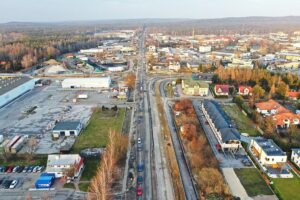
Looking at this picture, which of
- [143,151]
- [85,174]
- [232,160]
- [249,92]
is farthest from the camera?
[249,92]

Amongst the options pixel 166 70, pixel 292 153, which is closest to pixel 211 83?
pixel 166 70

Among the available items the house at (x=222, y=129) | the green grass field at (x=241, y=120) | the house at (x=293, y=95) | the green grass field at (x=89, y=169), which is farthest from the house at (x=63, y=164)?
the house at (x=293, y=95)

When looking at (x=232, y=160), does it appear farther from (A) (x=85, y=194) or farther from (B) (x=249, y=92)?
(B) (x=249, y=92)

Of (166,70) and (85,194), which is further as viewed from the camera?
(166,70)

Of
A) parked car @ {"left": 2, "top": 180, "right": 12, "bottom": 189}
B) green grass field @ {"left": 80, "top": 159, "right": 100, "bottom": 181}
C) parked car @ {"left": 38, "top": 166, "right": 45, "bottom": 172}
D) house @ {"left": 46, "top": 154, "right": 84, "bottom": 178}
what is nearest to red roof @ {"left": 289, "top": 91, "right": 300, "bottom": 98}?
green grass field @ {"left": 80, "top": 159, "right": 100, "bottom": 181}

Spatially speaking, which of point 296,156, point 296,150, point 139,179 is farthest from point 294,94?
point 139,179

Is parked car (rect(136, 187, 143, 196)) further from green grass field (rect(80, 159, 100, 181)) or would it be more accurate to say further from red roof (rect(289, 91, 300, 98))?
red roof (rect(289, 91, 300, 98))

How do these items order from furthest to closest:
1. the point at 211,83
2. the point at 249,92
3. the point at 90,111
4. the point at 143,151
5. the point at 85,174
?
the point at 211,83, the point at 249,92, the point at 90,111, the point at 143,151, the point at 85,174
